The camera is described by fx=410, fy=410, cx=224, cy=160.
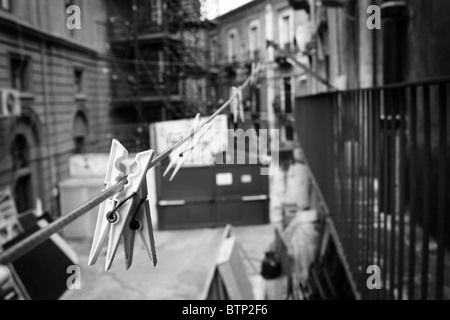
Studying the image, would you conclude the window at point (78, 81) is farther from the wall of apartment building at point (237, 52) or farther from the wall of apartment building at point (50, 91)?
the wall of apartment building at point (237, 52)

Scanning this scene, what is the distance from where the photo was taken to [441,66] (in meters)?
3.84

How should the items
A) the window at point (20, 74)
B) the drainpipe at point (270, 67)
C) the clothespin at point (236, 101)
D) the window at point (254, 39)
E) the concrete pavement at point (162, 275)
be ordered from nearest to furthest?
the clothespin at point (236, 101) < the concrete pavement at point (162, 275) < the window at point (254, 39) < the drainpipe at point (270, 67) < the window at point (20, 74)

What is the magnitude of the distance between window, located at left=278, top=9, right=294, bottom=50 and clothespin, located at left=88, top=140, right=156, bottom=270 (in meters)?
9.66

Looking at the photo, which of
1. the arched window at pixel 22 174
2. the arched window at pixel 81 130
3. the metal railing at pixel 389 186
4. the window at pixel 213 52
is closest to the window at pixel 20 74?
the arched window at pixel 22 174

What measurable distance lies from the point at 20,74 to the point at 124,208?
10960mm

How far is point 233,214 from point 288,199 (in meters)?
1.82

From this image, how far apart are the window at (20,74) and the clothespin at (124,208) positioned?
33.8 ft

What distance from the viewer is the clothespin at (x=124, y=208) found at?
92 cm

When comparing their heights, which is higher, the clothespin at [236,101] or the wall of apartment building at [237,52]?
the wall of apartment building at [237,52]

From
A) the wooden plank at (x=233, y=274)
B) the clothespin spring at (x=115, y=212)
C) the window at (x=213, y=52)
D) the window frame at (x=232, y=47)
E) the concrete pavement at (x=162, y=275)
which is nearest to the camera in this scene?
the clothespin spring at (x=115, y=212)

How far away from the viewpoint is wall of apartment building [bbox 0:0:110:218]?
9.71m

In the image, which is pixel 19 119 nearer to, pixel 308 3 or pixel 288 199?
pixel 288 199

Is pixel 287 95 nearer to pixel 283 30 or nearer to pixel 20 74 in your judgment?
pixel 283 30

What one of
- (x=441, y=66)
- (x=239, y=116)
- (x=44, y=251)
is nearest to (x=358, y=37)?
(x=441, y=66)
